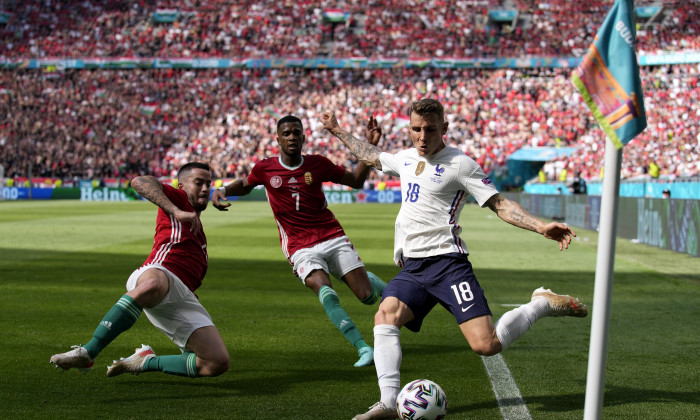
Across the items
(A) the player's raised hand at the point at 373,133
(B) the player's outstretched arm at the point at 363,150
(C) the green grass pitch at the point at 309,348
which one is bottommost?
(C) the green grass pitch at the point at 309,348

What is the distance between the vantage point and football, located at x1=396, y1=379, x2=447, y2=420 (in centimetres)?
476

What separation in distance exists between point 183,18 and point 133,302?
61.1 metres

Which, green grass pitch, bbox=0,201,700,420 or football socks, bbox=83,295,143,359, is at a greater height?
football socks, bbox=83,295,143,359

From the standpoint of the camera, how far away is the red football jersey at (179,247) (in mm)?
6129

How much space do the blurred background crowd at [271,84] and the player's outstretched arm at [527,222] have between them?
42109mm

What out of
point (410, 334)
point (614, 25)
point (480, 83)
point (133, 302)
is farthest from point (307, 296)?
point (480, 83)

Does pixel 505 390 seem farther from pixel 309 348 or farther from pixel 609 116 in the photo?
pixel 609 116

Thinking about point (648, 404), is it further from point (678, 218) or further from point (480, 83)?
point (480, 83)

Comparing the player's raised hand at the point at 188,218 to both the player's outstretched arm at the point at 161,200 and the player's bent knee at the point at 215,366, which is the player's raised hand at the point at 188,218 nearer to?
the player's outstretched arm at the point at 161,200

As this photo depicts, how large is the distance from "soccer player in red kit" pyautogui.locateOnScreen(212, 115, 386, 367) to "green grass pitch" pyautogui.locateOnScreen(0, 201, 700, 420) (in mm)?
683

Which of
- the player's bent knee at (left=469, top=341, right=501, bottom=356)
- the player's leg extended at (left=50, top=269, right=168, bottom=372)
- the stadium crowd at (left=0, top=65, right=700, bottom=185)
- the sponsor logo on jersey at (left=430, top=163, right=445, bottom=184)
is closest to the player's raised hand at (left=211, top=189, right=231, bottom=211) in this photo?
the player's leg extended at (left=50, top=269, right=168, bottom=372)

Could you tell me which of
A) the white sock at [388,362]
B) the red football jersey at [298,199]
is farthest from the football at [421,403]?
the red football jersey at [298,199]

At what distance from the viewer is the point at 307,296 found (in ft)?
36.2

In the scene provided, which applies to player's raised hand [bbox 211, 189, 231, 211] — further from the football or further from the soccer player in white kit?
the football
